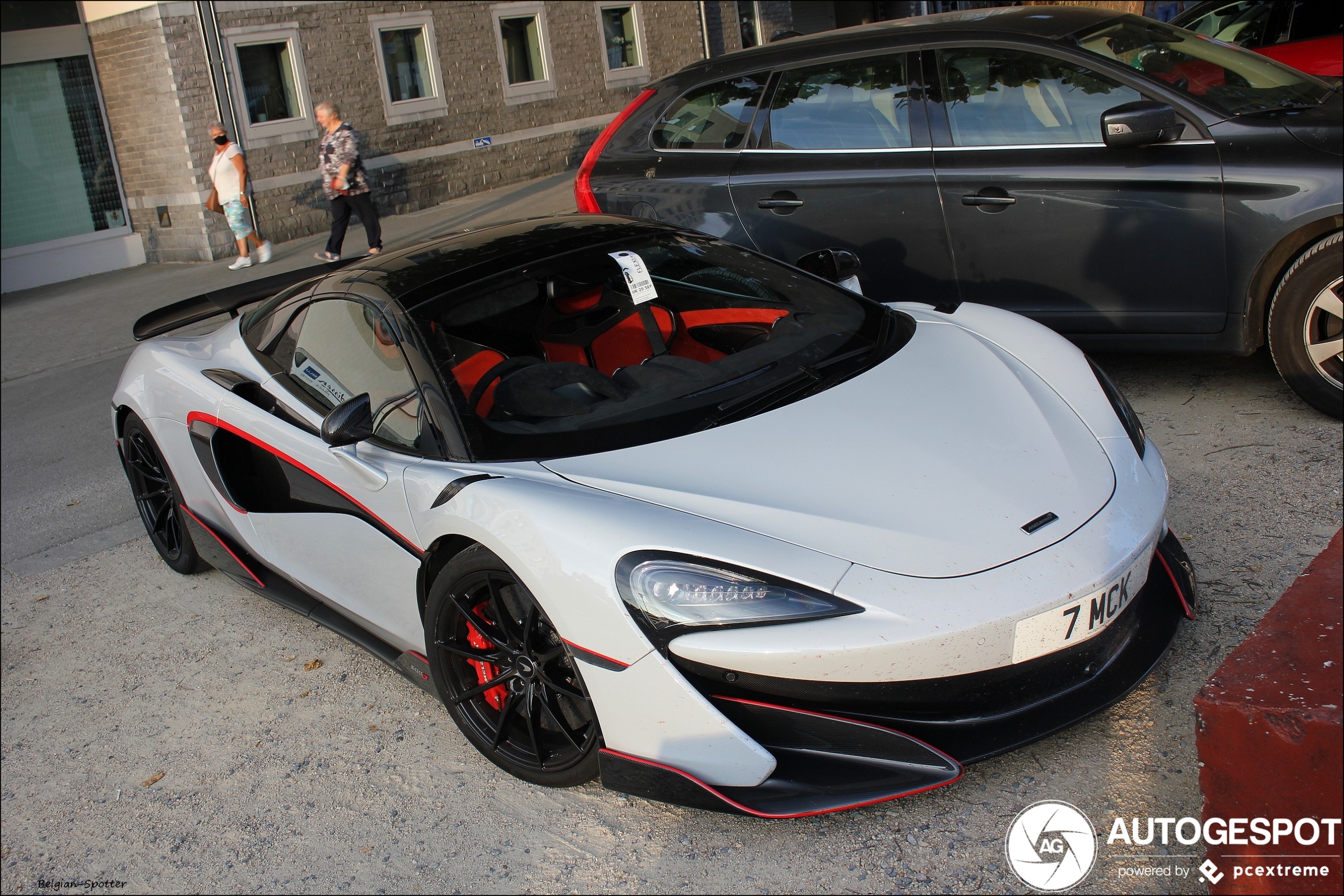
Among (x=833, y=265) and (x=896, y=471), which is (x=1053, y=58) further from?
(x=896, y=471)

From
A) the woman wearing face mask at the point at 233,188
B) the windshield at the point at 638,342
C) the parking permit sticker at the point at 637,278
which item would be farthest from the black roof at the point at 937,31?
the woman wearing face mask at the point at 233,188

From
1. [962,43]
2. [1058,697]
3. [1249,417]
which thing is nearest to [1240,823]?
[1058,697]

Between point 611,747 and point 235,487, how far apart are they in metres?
1.97

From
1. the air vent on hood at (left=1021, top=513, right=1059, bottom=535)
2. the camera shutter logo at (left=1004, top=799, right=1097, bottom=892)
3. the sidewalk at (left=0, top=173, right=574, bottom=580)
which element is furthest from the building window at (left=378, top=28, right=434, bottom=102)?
the camera shutter logo at (left=1004, top=799, right=1097, bottom=892)

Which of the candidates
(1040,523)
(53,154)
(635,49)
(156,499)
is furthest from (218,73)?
(1040,523)

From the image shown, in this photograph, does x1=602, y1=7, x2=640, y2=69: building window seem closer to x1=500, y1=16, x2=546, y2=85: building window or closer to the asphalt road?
x1=500, y1=16, x2=546, y2=85: building window

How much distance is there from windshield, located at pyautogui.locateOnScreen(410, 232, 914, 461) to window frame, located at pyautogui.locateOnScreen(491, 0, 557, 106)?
13.6m

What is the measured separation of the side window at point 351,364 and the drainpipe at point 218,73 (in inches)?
410

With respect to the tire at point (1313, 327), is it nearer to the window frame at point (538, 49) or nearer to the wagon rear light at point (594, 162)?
the wagon rear light at point (594, 162)

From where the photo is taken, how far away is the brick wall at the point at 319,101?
13.2 m

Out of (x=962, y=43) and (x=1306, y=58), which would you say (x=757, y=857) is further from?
(x=1306, y=58)

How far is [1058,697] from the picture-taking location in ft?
8.02

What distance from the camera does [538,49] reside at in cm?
1691

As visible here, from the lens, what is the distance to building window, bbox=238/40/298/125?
1361 cm
